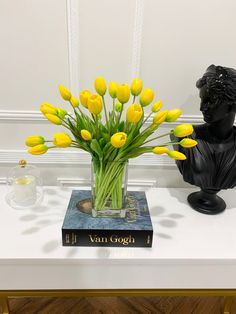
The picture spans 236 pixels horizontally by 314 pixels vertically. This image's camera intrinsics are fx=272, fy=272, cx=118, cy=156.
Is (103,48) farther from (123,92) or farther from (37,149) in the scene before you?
(37,149)

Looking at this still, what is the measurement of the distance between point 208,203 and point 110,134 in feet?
1.67

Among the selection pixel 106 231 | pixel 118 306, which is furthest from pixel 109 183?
pixel 118 306

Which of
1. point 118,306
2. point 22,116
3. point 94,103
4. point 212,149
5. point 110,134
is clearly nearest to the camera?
point 94,103

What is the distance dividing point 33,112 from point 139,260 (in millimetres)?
725

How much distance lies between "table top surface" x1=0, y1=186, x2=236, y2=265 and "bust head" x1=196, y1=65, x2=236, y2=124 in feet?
1.28

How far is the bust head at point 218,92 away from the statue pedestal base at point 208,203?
309 millimetres

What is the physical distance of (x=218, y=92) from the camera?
85 cm

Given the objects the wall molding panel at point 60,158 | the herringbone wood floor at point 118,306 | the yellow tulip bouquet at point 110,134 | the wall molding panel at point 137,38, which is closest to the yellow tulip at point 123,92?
the yellow tulip bouquet at point 110,134

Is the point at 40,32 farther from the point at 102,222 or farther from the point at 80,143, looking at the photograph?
the point at 102,222

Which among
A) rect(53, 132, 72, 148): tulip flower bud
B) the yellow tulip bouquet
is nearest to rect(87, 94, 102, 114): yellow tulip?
the yellow tulip bouquet

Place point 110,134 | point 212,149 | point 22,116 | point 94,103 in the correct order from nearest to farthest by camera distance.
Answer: point 94,103
point 110,134
point 212,149
point 22,116

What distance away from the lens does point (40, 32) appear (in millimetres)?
1028

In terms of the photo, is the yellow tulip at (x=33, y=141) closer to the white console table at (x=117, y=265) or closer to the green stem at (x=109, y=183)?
the green stem at (x=109, y=183)

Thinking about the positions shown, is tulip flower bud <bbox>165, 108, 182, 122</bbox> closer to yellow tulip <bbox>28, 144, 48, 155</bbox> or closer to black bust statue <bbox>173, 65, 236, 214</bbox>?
black bust statue <bbox>173, 65, 236, 214</bbox>
